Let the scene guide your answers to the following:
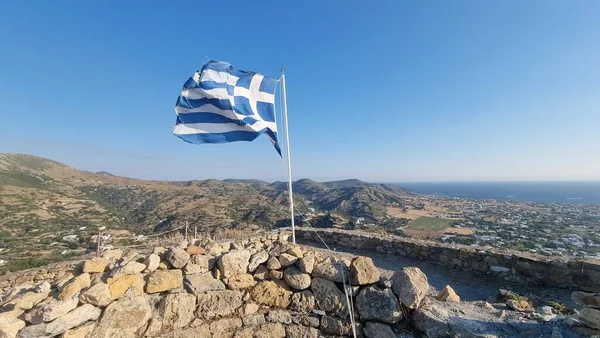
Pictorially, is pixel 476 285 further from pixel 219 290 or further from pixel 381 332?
pixel 219 290

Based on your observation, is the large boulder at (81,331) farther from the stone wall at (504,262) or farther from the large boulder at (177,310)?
the stone wall at (504,262)

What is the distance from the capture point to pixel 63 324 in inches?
128

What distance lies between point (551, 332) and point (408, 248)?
497cm

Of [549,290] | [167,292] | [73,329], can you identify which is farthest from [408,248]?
[73,329]

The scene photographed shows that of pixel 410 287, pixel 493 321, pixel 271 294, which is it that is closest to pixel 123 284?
pixel 271 294

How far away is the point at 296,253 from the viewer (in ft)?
15.6

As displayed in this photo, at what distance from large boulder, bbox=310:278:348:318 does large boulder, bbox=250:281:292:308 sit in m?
0.47

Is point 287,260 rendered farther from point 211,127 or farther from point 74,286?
point 211,127

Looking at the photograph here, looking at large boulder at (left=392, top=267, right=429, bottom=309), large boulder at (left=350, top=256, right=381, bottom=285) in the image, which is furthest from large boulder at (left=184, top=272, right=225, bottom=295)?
large boulder at (left=392, top=267, right=429, bottom=309)

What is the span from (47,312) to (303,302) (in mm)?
3349

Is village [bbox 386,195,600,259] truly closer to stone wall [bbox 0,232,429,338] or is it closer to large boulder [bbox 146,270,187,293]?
stone wall [bbox 0,232,429,338]

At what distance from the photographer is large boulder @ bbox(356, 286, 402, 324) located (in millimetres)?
4125

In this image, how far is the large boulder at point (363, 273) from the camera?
4320mm

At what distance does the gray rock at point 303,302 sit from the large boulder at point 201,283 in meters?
1.20
